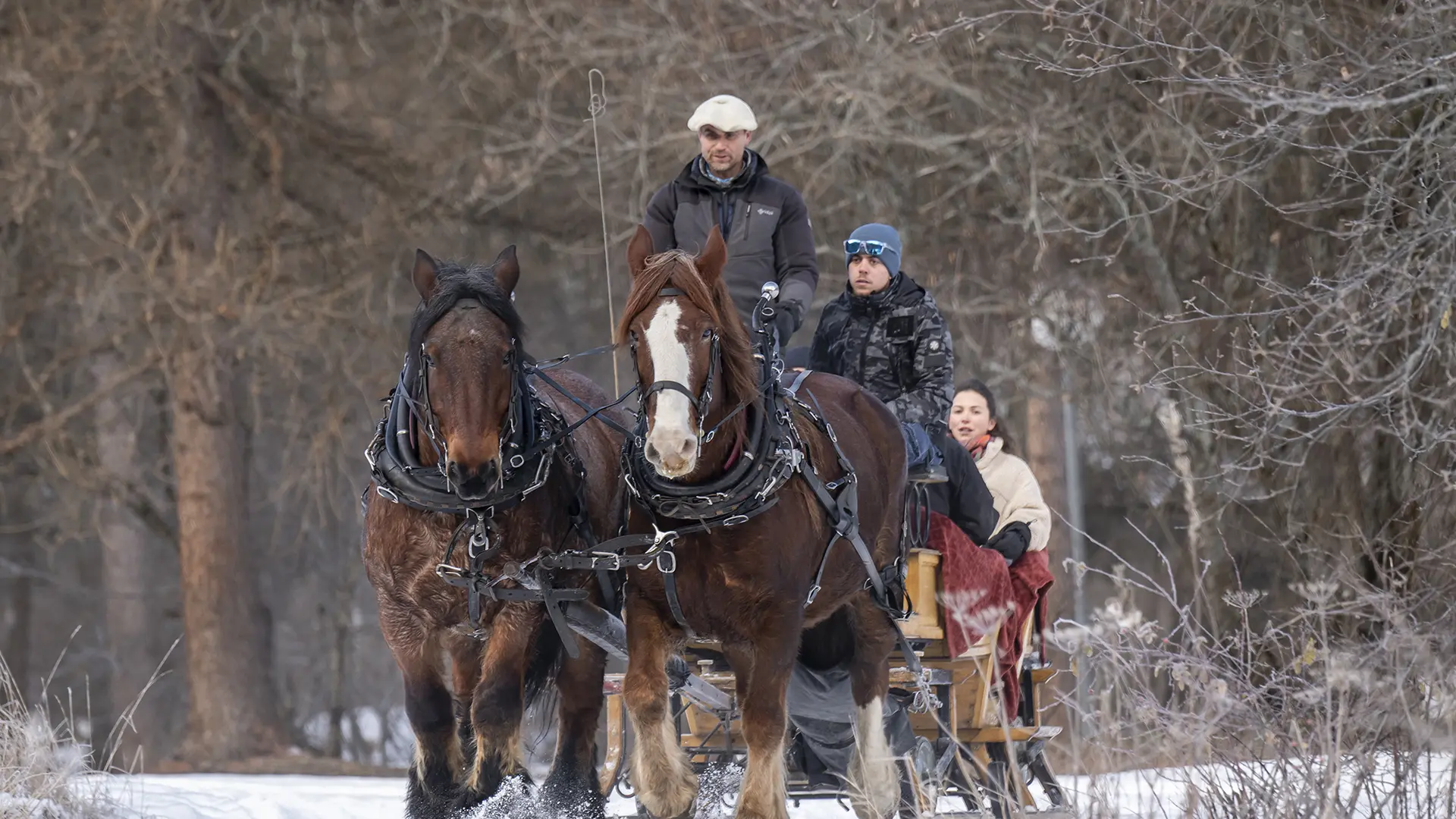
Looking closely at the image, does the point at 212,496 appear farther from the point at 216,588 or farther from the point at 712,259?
the point at 712,259

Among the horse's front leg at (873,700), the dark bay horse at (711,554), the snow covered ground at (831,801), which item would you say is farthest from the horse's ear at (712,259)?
the snow covered ground at (831,801)

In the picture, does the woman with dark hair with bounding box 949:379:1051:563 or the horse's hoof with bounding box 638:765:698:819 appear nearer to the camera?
the horse's hoof with bounding box 638:765:698:819

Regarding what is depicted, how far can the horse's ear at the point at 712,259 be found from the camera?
5.25 m

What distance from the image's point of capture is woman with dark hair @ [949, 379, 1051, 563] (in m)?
6.92

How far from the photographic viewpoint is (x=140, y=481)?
14.5m

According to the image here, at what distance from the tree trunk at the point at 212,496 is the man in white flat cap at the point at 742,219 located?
6909 millimetres

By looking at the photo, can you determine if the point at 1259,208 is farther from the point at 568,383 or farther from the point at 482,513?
the point at 482,513

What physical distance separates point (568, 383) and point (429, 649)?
57.4 inches

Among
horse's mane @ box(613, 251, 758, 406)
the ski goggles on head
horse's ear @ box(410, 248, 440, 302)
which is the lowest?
horse's mane @ box(613, 251, 758, 406)

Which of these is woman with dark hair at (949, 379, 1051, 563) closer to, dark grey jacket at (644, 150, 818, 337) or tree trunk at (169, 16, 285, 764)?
dark grey jacket at (644, 150, 818, 337)

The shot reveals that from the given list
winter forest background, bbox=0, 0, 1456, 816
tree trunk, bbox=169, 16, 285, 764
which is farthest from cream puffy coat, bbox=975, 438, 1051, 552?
tree trunk, bbox=169, 16, 285, 764

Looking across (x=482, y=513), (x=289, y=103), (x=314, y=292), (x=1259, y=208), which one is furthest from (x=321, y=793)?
(x=1259, y=208)

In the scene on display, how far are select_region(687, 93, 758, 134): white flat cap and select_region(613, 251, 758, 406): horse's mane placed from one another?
3.62 ft

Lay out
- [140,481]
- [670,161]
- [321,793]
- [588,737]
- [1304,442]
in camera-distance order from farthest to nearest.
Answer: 1. [140,481]
2. [670,161]
3. [1304,442]
4. [321,793]
5. [588,737]
